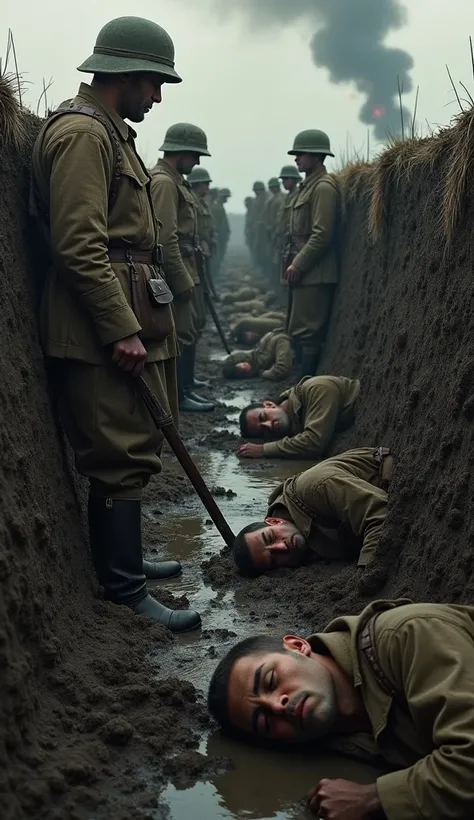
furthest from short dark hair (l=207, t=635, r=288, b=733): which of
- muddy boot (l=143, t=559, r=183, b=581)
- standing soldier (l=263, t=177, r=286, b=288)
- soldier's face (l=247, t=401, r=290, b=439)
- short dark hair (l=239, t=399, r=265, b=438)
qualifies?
standing soldier (l=263, t=177, r=286, b=288)

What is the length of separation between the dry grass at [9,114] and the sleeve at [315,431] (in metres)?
3.56

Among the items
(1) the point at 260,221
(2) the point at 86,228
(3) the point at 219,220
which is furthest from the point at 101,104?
(3) the point at 219,220

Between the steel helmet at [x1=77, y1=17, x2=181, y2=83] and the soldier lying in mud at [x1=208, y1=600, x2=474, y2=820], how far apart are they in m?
2.40

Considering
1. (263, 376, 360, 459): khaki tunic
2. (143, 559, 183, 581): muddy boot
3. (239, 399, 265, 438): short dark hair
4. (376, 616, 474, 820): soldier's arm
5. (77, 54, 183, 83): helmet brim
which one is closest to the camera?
(376, 616, 474, 820): soldier's arm

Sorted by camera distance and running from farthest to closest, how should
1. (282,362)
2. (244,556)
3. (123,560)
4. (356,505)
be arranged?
1. (282,362)
2. (244,556)
3. (356,505)
4. (123,560)

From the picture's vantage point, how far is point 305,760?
303 centimetres

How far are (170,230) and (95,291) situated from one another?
4.77m

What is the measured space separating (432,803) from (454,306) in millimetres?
2562

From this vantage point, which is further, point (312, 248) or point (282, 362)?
point (282, 362)

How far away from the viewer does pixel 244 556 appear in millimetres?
4703

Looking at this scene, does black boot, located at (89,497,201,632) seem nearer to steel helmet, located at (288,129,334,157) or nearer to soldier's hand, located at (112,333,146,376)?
soldier's hand, located at (112,333,146,376)

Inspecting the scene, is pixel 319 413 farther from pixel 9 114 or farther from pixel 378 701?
pixel 378 701

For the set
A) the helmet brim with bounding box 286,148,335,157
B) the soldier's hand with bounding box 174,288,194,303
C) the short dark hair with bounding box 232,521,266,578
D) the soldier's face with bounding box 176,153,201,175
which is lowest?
the short dark hair with bounding box 232,521,266,578

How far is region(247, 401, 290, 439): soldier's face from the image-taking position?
25.1ft
